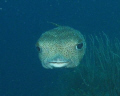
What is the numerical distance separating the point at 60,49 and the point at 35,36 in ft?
116

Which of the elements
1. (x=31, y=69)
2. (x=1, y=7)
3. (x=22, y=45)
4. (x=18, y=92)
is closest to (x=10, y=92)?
(x=18, y=92)

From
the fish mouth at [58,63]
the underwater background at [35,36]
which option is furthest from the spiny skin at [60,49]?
the underwater background at [35,36]

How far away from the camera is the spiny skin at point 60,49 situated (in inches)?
158

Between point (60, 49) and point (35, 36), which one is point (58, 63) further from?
point (35, 36)

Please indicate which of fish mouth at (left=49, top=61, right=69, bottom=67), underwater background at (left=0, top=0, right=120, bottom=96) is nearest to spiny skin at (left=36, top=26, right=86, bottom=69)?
fish mouth at (left=49, top=61, right=69, bottom=67)

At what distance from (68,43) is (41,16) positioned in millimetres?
50588

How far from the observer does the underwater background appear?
410 inches

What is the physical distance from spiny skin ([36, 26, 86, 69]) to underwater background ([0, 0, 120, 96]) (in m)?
1.75

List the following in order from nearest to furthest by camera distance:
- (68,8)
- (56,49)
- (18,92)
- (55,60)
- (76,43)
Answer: (55,60), (56,49), (76,43), (18,92), (68,8)

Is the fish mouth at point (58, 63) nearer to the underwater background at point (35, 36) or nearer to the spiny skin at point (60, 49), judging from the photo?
the spiny skin at point (60, 49)

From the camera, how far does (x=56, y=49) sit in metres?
4.13

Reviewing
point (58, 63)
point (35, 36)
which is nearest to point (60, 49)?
point (58, 63)

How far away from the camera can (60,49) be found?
13.6 feet

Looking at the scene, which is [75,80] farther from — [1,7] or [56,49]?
[1,7]
